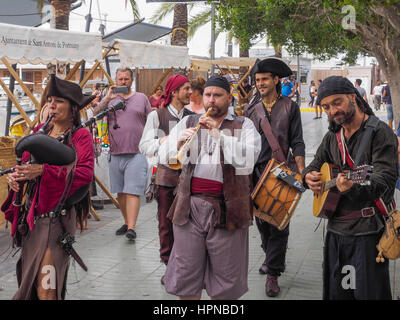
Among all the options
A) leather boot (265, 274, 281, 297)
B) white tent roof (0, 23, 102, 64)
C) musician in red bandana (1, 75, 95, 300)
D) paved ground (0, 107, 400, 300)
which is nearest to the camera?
musician in red bandana (1, 75, 95, 300)

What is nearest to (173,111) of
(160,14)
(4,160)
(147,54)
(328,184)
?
(328,184)

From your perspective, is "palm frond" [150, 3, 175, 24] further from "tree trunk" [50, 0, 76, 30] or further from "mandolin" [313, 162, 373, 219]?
→ "mandolin" [313, 162, 373, 219]

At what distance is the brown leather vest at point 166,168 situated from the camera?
5.55 metres

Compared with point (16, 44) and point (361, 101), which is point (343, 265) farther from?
point (16, 44)

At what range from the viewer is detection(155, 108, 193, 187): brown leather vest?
5551 mm

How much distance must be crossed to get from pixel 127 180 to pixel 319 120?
2101 centimetres

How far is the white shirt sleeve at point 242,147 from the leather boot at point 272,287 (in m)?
1.68

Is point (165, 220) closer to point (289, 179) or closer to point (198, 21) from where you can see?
point (289, 179)

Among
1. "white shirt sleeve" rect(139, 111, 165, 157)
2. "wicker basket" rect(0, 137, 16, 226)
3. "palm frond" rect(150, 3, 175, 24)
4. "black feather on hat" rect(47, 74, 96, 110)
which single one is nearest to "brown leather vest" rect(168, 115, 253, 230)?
"white shirt sleeve" rect(139, 111, 165, 157)

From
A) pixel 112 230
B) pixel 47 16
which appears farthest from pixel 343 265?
pixel 47 16

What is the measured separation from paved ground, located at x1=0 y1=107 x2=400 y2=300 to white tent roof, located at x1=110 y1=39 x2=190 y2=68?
2518 mm

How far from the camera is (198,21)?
30.0 metres

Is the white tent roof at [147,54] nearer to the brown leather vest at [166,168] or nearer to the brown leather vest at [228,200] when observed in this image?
the brown leather vest at [166,168]
